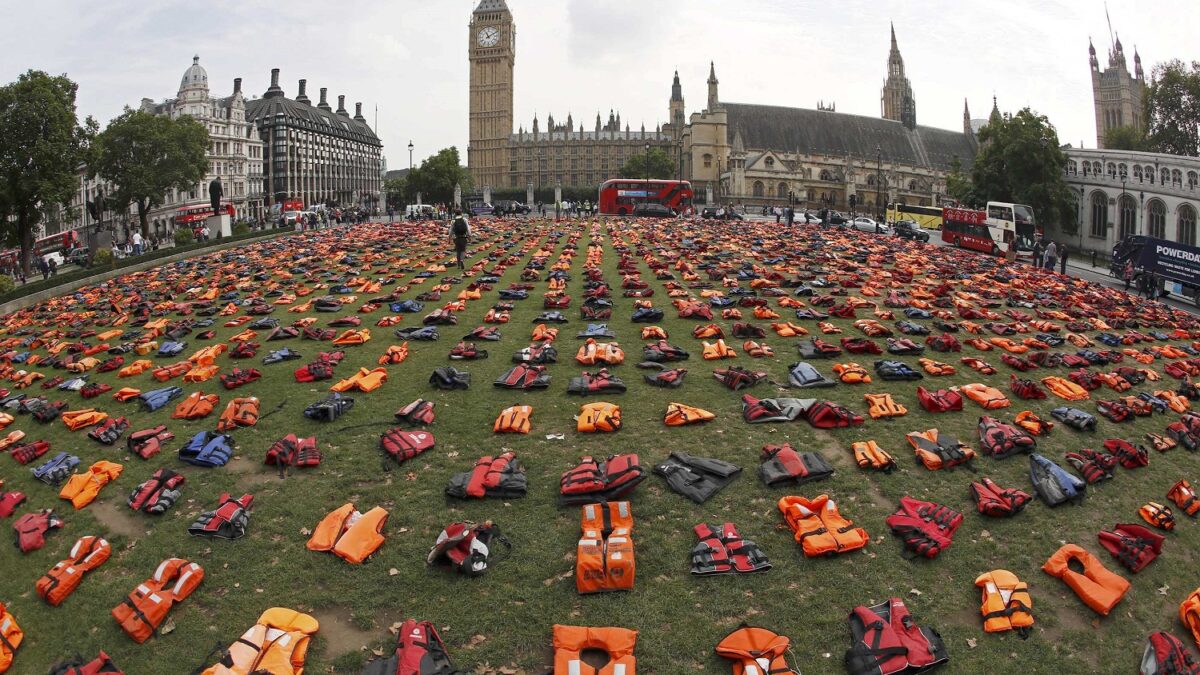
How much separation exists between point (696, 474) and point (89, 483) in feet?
30.8

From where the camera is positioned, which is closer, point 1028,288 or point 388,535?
A: point 388,535

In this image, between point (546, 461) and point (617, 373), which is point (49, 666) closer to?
point (546, 461)

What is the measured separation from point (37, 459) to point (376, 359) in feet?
21.1

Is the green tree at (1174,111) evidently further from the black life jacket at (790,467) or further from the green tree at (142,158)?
the green tree at (142,158)

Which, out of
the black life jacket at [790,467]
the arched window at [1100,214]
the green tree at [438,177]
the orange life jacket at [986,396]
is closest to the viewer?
the black life jacket at [790,467]

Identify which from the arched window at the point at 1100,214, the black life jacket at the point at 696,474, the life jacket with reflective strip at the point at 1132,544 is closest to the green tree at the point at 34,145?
the black life jacket at the point at 696,474

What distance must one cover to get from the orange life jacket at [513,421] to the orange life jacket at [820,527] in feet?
15.2

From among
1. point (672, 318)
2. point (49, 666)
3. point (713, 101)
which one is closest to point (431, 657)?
point (49, 666)

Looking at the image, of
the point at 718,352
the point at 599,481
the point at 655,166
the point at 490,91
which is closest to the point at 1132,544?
the point at 599,481

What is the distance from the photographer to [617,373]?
1520 centimetres

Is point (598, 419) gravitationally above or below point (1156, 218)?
below

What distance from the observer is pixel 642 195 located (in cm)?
6444

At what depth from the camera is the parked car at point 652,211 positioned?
63594mm

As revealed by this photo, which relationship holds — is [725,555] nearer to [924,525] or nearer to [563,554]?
[563,554]
